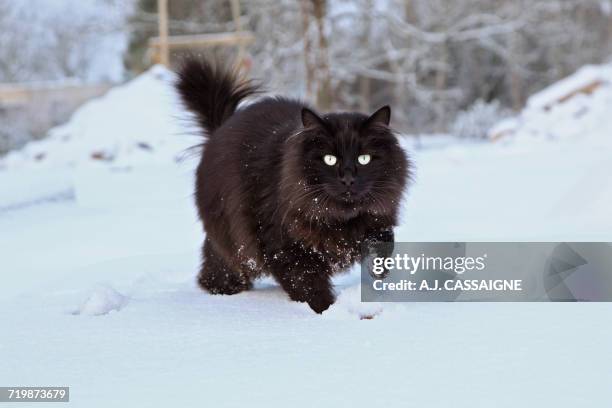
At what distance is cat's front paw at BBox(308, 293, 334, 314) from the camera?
8.51 ft

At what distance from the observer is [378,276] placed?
8.95 ft

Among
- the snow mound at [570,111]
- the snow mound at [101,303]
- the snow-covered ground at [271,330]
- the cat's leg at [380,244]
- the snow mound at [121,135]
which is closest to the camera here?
the snow-covered ground at [271,330]

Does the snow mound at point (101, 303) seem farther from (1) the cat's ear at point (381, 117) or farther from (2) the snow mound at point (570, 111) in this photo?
(2) the snow mound at point (570, 111)

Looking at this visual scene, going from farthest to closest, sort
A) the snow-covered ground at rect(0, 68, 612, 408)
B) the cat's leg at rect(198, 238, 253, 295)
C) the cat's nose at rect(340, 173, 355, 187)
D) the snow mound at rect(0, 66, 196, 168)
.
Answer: the snow mound at rect(0, 66, 196, 168) → the cat's leg at rect(198, 238, 253, 295) → the cat's nose at rect(340, 173, 355, 187) → the snow-covered ground at rect(0, 68, 612, 408)

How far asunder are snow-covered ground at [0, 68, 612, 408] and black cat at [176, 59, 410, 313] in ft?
0.48

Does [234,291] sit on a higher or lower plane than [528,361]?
lower

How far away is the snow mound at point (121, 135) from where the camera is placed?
10.2m

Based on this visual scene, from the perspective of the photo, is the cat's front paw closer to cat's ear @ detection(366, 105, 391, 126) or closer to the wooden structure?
cat's ear @ detection(366, 105, 391, 126)

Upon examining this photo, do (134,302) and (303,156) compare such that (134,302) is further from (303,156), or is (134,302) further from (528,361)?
(528,361)

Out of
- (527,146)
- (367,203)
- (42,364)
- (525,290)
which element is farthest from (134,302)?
(527,146)

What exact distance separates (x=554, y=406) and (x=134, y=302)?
1.78 metres

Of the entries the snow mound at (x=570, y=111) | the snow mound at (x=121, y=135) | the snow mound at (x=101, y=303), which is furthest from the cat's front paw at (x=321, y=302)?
the snow mound at (x=570, y=111)

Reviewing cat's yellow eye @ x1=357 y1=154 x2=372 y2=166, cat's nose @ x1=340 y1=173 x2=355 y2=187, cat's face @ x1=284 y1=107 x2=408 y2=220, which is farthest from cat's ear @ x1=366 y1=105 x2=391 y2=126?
cat's nose @ x1=340 y1=173 x2=355 y2=187

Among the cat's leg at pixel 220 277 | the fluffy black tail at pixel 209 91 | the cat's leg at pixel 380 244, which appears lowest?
the cat's leg at pixel 220 277
